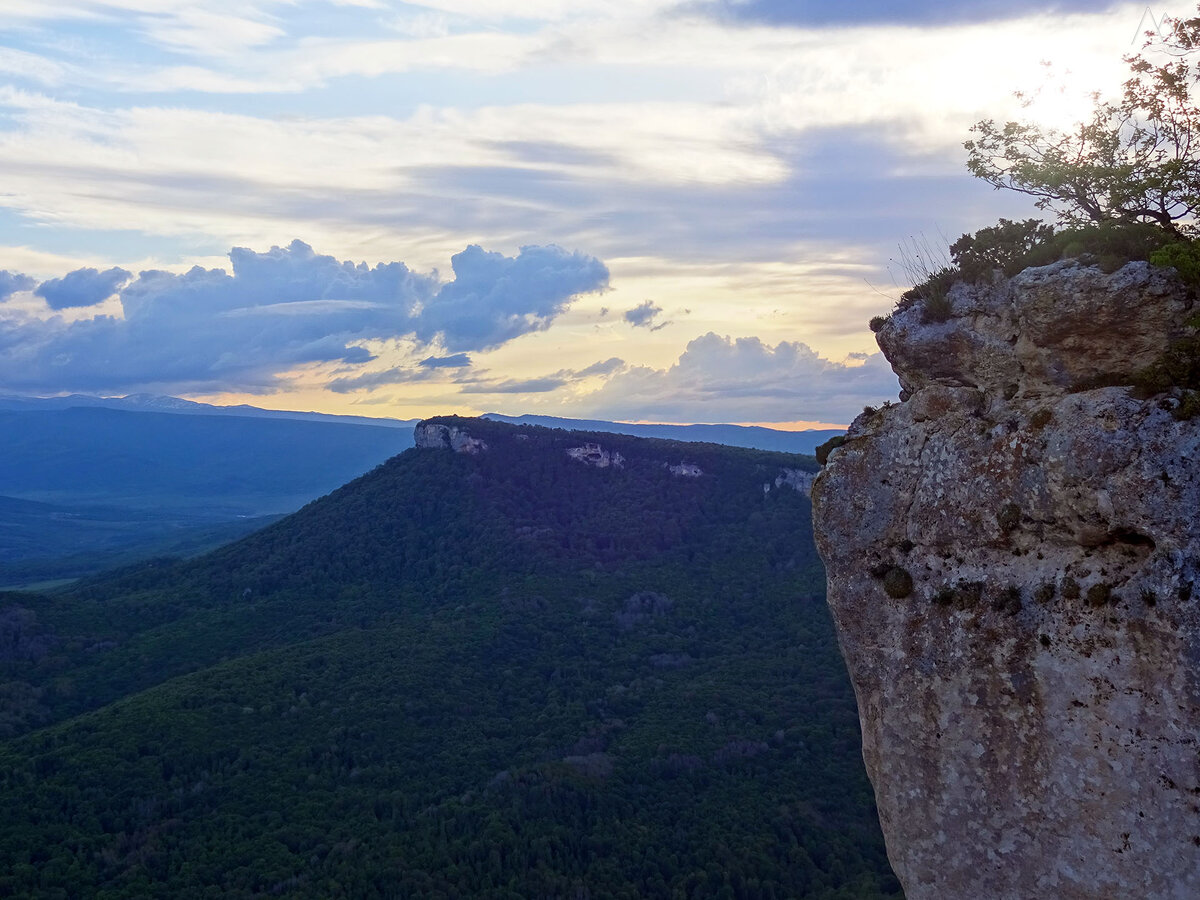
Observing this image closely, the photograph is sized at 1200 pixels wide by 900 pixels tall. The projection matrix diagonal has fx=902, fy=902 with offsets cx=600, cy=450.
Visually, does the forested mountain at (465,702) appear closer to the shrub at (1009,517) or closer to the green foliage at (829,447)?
the green foliage at (829,447)

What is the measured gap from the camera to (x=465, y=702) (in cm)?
6806

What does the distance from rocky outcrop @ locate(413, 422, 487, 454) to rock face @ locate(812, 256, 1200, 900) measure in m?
101

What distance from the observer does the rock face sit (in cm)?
1317

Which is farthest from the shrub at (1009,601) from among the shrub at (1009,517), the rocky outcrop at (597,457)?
the rocky outcrop at (597,457)

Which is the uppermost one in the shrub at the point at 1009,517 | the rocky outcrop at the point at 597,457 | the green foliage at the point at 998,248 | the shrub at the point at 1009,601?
the green foliage at the point at 998,248

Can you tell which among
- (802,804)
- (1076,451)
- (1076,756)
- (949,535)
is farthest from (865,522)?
(802,804)

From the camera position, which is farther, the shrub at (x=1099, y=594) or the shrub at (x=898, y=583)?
the shrub at (x=898, y=583)

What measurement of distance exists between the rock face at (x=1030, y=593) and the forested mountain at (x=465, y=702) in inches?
1236

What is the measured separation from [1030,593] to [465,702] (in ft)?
192

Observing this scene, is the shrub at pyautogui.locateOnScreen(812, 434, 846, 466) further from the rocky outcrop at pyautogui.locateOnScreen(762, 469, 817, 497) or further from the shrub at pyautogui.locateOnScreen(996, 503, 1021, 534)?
the rocky outcrop at pyautogui.locateOnScreen(762, 469, 817, 497)

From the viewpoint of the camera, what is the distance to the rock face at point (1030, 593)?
1317 centimetres

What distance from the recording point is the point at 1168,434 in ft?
43.3

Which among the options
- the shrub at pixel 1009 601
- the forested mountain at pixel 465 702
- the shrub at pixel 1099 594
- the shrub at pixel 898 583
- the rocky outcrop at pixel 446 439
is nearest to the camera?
the shrub at pixel 1099 594

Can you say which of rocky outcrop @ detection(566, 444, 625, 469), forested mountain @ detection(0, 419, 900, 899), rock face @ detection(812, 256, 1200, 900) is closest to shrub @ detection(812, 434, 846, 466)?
rock face @ detection(812, 256, 1200, 900)
